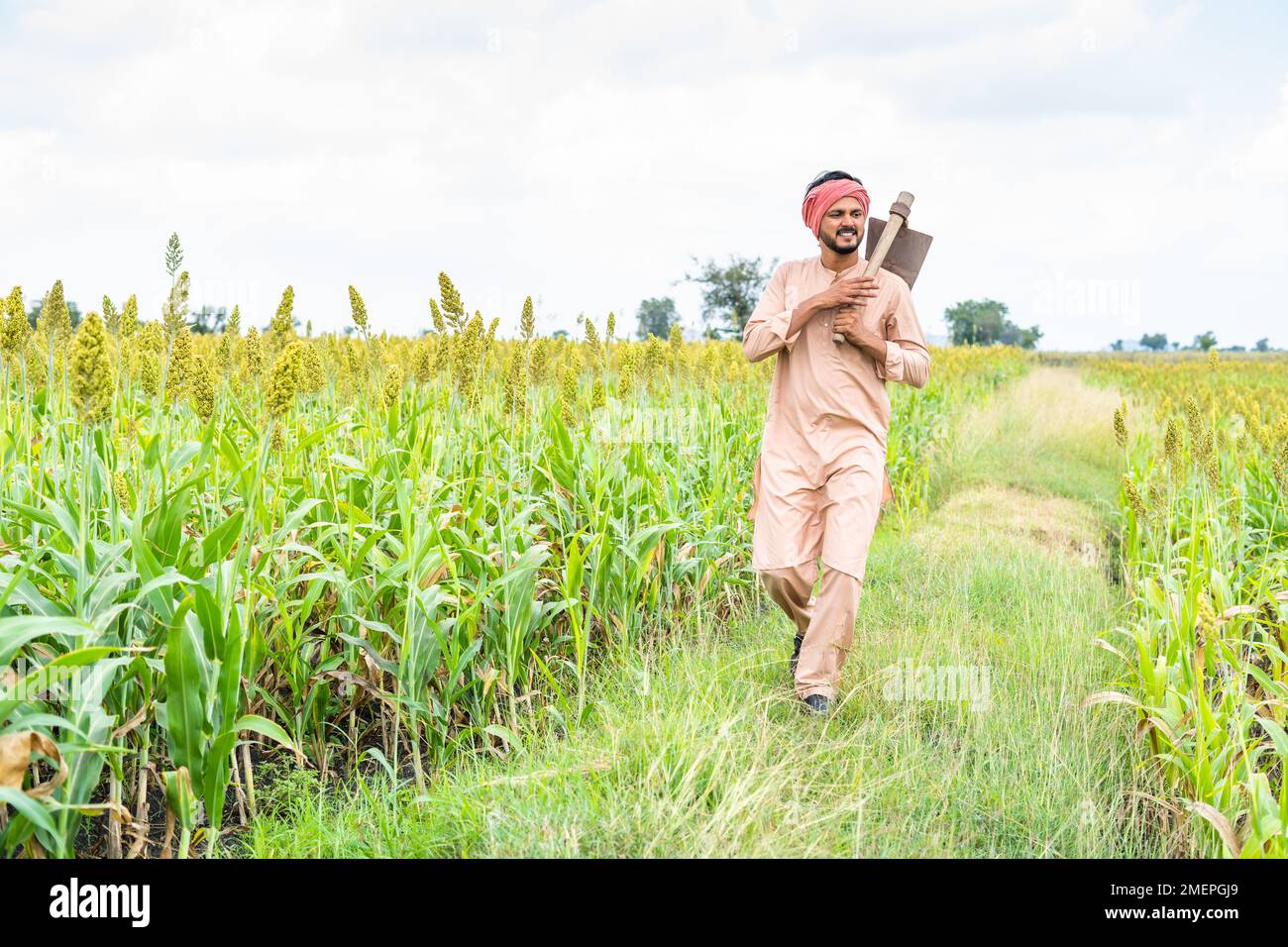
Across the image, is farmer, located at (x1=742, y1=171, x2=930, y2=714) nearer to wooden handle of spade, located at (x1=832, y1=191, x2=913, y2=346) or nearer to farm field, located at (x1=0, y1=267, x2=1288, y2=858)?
wooden handle of spade, located at (x1=832, y1=191, x2=913, y2=346)

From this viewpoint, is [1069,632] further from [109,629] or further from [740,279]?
[740,279]

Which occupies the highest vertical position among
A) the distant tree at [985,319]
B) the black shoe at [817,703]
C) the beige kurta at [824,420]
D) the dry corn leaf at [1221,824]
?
the distant tree at [985,319]

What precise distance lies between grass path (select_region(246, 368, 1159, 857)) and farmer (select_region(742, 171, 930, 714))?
0.33 m

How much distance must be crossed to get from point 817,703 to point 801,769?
60 cm

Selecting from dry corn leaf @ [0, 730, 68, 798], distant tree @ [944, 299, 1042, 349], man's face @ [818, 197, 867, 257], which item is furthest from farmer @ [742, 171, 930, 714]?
distant tree @ [944, 299, 1042, 349]

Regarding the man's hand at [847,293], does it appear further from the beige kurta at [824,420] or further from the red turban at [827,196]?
the red turban at [827,196]

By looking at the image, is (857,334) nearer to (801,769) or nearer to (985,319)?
(801,769)

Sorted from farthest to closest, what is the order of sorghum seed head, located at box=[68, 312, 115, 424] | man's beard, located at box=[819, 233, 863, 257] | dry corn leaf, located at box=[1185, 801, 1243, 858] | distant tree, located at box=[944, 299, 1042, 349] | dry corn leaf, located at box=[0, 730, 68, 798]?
distant tree, located at box=[944, 299, 1042, 349] → man's beard, located at box=[819, 233, 863, 257] → dry corn leaf, located at box=[1185, 801, 1243, 858] → sorghum seed head, located at box=[68, 312, 115, 424] → dry corn leaf, located at box=[0, 730, 68, 798]

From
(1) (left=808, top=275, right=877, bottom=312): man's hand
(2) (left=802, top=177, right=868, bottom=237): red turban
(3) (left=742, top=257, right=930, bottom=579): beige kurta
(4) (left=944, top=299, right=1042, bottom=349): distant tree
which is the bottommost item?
(3) (left=742, top=257, right=930, bottom=579): beige kurta

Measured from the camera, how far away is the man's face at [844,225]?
11.0 feet

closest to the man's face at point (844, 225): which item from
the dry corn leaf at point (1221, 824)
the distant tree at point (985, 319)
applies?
the dry corn leaf at point (1221, 824)

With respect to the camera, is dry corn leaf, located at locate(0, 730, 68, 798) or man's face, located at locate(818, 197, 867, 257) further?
man's face, located at locate(818, 197, 867, 257)

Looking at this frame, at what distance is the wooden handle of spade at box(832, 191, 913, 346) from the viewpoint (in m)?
3.28
